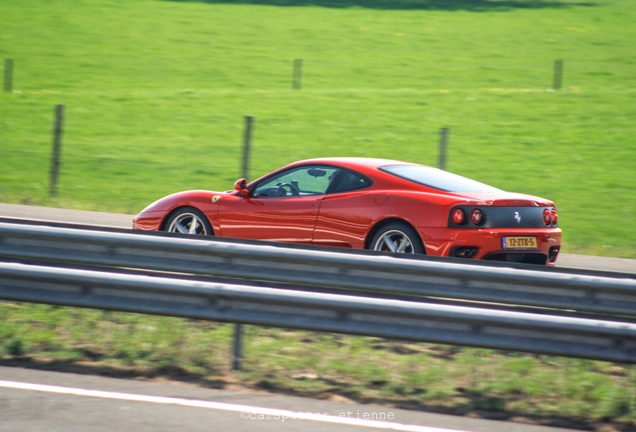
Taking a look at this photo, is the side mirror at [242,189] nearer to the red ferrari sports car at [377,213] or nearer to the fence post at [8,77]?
the red ferrari sports car at [377,213]

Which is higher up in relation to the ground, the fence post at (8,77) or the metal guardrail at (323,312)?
the fence post at (8,77)

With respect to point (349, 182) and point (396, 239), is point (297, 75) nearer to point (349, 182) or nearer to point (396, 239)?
point (349, 182)

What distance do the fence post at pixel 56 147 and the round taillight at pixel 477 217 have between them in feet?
29.7

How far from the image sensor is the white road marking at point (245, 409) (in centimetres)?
530

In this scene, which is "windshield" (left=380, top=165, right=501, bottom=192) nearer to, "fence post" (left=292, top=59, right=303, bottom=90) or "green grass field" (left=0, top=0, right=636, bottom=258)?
"green grass field" (left=0, top=0, right=636, bottom=258)

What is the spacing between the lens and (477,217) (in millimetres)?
8570

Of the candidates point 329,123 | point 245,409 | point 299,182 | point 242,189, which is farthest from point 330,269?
point 329,123

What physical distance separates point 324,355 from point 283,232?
303cm

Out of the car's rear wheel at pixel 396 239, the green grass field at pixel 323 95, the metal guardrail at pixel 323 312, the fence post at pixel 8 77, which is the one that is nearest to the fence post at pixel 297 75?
the green grass field at pixel 323 95

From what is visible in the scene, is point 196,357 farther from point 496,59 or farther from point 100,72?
point 496,59

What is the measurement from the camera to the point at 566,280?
6.20 meters

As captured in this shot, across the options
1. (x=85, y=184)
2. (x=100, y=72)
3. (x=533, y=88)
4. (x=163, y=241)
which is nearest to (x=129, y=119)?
(x=85, y=184)

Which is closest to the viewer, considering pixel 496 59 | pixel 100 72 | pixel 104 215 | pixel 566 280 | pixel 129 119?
pixel 566 280

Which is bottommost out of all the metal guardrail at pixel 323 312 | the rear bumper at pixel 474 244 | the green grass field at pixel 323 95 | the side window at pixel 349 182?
the metal guardrail at pixel 323 312
